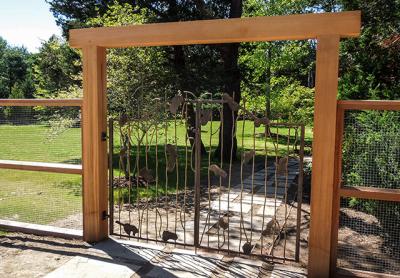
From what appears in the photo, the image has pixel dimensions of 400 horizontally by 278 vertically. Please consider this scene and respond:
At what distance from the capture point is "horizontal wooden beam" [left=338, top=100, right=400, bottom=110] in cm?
309

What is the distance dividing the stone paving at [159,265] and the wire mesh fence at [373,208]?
64 centimetres

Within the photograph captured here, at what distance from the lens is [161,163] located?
34.7 feet

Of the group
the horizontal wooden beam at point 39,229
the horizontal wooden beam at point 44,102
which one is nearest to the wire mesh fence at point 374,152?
the horizontal wooden beam at point 44,102

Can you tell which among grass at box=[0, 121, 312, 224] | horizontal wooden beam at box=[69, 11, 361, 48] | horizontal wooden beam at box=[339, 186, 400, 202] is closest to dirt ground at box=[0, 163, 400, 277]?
horizontal wooden beam at box=[339, 186, 400, 202]

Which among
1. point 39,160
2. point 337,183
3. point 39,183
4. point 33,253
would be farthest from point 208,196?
point 337,183

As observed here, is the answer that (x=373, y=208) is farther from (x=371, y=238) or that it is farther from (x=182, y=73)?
(x=182, y=73)

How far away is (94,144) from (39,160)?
2.15m

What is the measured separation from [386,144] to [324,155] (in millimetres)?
554

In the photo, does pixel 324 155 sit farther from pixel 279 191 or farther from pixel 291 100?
pixel 291 100

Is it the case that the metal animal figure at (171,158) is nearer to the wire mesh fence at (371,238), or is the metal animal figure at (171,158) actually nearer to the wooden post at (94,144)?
the wooden post at (94,144)

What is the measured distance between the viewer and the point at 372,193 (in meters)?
3.22

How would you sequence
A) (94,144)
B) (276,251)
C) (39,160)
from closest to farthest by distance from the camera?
1. (94,144)
2. (276,251)
3. (39,160)

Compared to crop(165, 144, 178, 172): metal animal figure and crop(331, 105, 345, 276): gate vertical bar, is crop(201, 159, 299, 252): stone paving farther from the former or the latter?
crop(165, 144, 178, 172): metal animal figure

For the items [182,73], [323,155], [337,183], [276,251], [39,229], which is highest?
[182,73]
